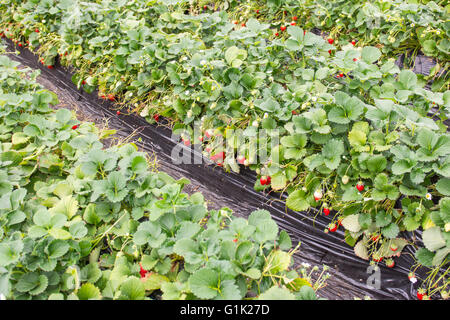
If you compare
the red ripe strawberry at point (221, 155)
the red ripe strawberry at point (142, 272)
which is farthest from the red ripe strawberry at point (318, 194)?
the red ripe strawberry at point (142, 272)

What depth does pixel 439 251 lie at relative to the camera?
1.50 m

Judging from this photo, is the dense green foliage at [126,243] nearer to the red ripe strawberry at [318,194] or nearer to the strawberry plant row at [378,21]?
the red ripe strawberry at [318,194]

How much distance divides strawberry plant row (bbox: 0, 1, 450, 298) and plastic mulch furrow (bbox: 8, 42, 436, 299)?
0.08 metres

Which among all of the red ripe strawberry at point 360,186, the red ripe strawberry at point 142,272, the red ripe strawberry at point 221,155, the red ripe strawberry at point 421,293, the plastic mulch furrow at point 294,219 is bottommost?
the plastic mulch furrow at point 294,219

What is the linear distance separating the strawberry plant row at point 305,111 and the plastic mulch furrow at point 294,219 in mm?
83

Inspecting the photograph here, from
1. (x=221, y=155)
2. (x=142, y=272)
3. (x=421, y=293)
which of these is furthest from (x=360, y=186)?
(x=142, y=272)

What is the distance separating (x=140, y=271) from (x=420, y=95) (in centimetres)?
175

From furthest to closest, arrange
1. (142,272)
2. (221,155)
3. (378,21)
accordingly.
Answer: (378,21)
(221,155)
(142,272)

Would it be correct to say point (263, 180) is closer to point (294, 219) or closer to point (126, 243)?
point (294, 219)

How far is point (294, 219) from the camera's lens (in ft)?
6.72

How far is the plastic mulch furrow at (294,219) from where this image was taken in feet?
5.59

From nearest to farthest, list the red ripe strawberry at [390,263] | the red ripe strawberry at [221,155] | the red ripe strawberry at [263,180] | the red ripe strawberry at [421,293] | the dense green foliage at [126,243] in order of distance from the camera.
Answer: the dense green foliage at [126,243], the red ripe strawberry at [421,293], the red ripe strawberry at [390,263], the red ripe strawberry at [263,180], the red ripe strawberry at [221,155]

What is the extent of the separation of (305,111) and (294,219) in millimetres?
676
